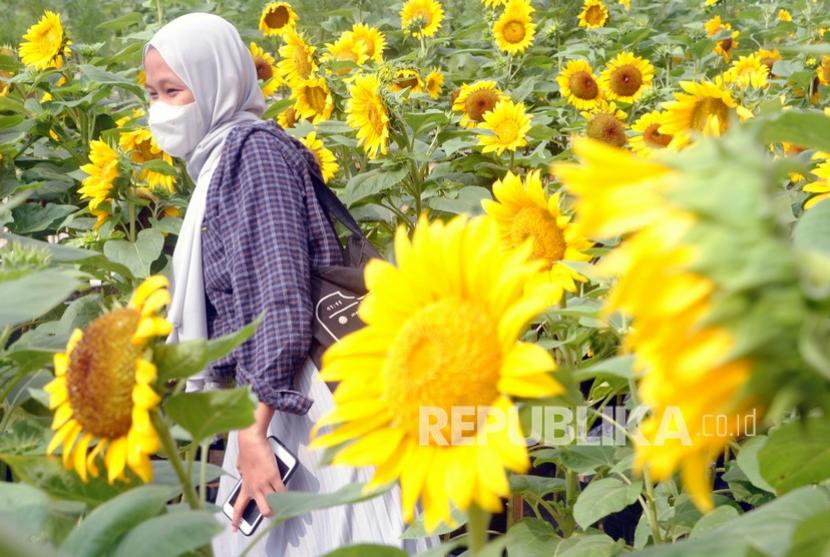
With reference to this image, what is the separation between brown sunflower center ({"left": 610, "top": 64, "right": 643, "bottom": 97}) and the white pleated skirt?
127 cm

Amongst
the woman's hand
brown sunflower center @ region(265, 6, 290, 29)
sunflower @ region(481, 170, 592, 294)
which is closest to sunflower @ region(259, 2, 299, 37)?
brown sunflower center @ region(265, 6, 290, 29)

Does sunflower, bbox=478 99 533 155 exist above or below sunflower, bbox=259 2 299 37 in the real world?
below

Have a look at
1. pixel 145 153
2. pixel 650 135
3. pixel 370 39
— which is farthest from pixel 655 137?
pixel 370 39

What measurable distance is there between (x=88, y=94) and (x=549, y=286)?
195 cm

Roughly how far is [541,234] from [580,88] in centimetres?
155

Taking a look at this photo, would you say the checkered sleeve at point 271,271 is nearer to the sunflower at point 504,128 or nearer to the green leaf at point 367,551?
the sunflower at point 504,128

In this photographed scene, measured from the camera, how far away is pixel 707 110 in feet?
4.66

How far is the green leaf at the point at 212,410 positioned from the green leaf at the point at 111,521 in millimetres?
60

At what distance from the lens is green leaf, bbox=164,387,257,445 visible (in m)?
0.63

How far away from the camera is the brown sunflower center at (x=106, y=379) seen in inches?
24.6

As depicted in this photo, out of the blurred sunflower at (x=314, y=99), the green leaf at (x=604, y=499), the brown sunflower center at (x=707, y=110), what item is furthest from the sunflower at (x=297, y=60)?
the green leaf at (x=604, y=499)

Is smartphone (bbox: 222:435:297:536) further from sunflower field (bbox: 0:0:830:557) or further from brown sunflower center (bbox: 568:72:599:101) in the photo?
brown sunflower center (bbox: 568:72:599:101)

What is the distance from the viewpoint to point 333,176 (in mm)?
2242

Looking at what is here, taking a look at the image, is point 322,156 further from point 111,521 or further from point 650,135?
point 111,521
